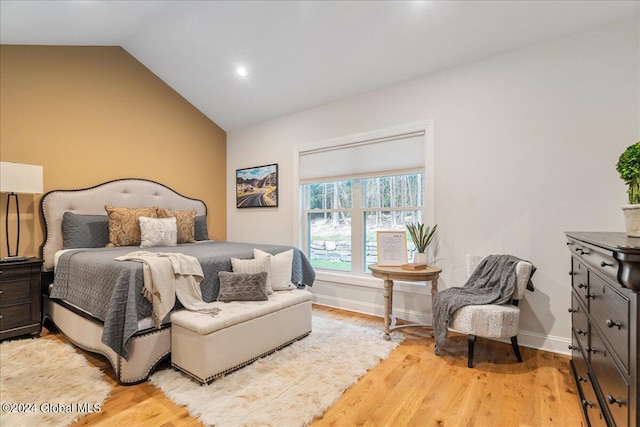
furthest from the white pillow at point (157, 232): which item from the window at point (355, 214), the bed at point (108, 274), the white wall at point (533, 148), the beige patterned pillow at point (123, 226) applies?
the white wall at point (533, 148)

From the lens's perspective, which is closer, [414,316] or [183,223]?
[414,316]

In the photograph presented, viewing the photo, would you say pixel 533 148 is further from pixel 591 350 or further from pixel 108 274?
pixel 108 274

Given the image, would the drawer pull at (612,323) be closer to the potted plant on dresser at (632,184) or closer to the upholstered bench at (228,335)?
the potted plant on dresser at (632,184)

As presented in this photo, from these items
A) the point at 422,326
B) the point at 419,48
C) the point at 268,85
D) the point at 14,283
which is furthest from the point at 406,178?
the point at 14,283

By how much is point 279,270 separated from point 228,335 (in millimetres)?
878

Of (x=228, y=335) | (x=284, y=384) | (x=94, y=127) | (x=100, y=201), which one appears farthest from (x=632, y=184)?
(x=94, y=127)

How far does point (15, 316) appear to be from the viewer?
2.84 meters

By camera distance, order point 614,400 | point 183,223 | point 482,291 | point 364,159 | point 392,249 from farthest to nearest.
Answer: point 183,223 → point 364,159 → point 392,249 → point 482,291 → point 614,400

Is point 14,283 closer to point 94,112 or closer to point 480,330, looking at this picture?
point 94,112

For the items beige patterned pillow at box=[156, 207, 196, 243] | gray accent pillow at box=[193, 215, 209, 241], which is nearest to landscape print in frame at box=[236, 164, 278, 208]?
gray accent pillow at box=[193, 215, 209, 241]

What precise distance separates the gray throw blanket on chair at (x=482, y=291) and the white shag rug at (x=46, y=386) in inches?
90.0

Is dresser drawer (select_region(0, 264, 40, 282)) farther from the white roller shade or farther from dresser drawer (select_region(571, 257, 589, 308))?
dresser drawer (select_region(571, 257, 589, 308))

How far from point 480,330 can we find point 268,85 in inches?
133

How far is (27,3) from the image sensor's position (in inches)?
108
